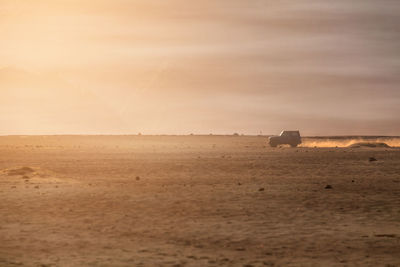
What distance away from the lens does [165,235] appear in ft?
54.9

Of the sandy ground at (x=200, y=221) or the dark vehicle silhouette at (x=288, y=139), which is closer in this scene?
the sandy ground at (x=200, y=221)

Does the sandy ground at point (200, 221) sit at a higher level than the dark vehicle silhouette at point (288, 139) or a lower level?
lower

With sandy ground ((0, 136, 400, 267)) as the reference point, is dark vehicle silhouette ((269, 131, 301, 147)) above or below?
above

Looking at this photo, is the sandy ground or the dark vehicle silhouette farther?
the dark vehicle silhouette

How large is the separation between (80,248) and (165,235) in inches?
110

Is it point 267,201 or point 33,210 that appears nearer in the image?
point 33,210

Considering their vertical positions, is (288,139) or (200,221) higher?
(288,139)

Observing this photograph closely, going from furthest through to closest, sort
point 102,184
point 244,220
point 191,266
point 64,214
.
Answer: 1. point 102,184
2. point 64,214
3. point 244,220
4. point 191,266

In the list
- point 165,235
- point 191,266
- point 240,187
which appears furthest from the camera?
point 240,187

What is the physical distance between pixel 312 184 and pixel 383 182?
3960 millimetres

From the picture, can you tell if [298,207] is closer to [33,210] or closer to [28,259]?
[33,210]

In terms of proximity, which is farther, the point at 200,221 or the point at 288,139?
the point at 288,139

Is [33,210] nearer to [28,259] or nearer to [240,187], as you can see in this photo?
[28,259]

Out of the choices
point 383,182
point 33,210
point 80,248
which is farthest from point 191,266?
point 383,182
